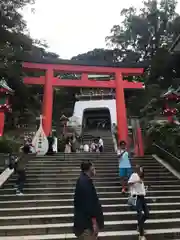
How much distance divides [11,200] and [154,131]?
8.67 m

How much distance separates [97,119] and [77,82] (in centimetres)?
2261

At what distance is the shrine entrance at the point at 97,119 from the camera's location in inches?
1492

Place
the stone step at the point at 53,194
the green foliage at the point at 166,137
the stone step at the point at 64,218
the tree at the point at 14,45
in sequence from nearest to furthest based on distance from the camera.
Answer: the stone step at the point at 64,218 → the stone step at the point at 53,194 → the green foliage at the point at 166,137 → the tree at the point at 14,45

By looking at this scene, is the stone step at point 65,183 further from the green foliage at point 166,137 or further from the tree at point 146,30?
the tree at point 146,30

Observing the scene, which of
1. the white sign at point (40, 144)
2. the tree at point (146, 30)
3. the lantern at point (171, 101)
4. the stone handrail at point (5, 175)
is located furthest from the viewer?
the tree at point (146, 30)

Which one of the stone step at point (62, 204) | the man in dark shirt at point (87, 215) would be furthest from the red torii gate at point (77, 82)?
the man in dark shirt at point (87, 215)

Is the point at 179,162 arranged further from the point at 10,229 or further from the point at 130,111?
the point at 130,111

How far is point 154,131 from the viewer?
15812mm

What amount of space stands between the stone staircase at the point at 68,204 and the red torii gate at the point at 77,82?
224 inches

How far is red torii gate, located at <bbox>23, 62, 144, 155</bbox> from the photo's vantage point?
18.2 m

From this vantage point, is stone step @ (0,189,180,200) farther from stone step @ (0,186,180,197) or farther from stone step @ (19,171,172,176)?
stone step @ (19,171,172,176)

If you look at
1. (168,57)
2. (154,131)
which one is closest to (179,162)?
(154,131)

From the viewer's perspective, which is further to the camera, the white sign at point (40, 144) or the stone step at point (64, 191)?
the white sign at point (40, 144)

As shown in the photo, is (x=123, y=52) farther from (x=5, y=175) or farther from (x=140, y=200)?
(x=140, y=200)
